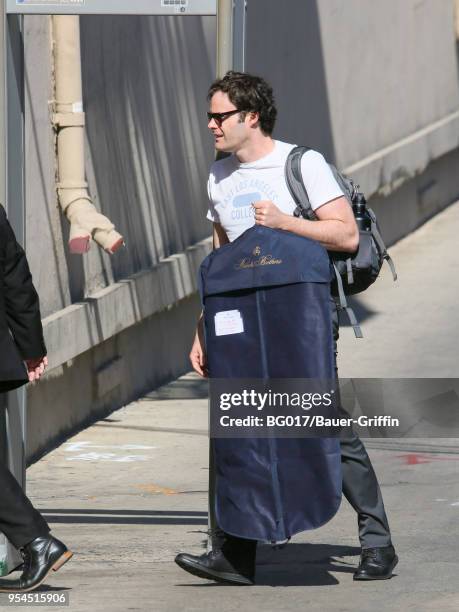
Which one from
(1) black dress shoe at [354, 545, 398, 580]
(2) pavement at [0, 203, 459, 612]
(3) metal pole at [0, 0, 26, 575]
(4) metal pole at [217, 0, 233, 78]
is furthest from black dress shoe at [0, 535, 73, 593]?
(4) metal pole at [217, 0, 233, 78]

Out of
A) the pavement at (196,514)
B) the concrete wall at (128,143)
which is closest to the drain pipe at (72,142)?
the concrete wall at (128,143)

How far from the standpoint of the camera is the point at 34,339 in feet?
19.9

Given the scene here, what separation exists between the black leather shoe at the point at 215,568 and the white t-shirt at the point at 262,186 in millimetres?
1202

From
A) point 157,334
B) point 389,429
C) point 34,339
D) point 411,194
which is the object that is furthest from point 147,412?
point 411,194

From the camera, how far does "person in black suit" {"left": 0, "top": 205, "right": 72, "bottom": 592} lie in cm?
592

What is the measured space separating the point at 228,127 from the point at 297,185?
1.09 ft

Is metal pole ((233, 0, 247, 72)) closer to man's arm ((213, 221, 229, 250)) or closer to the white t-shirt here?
the white t-shirt

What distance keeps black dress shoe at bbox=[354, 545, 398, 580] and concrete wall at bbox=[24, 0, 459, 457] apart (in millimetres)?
3144

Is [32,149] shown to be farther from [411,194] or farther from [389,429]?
[411,194]

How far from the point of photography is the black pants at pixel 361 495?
6.12 meters

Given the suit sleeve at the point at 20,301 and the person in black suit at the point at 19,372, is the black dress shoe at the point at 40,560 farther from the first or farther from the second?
the suit sleeve at the point at 20,301

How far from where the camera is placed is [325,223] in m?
5.97

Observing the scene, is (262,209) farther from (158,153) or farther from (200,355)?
(158,153)

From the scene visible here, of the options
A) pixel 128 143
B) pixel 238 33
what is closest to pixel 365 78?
pixel 128 143
